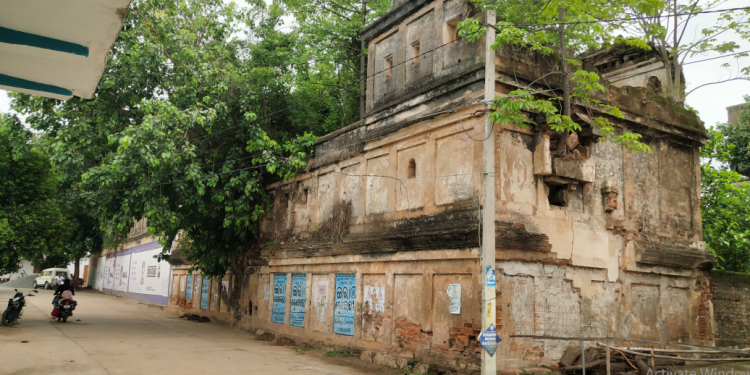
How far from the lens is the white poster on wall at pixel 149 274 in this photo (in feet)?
92.3

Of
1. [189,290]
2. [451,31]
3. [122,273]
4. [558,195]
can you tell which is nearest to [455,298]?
[558,195]

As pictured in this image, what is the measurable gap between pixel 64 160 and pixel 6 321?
212 inches

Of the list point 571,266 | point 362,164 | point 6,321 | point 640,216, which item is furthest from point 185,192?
point 640,216

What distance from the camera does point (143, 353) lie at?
12109 mm

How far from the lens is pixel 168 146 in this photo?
1322 centimetres

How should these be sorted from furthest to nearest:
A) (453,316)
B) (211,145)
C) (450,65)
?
(211,145) < (450,65) < (453,316)

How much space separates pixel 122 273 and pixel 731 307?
118ft

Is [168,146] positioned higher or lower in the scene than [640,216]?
higher

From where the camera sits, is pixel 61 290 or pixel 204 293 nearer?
pixel 61 290

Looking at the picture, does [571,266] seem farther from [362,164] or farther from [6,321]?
[6,321]

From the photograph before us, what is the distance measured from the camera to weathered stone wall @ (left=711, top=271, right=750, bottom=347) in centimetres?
1324

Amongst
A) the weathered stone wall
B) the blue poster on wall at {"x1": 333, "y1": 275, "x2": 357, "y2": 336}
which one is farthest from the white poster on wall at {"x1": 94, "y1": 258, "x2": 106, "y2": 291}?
the weathered stone wall

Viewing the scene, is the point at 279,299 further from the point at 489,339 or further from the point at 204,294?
the point at 489,339

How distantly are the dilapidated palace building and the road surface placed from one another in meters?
1.50
